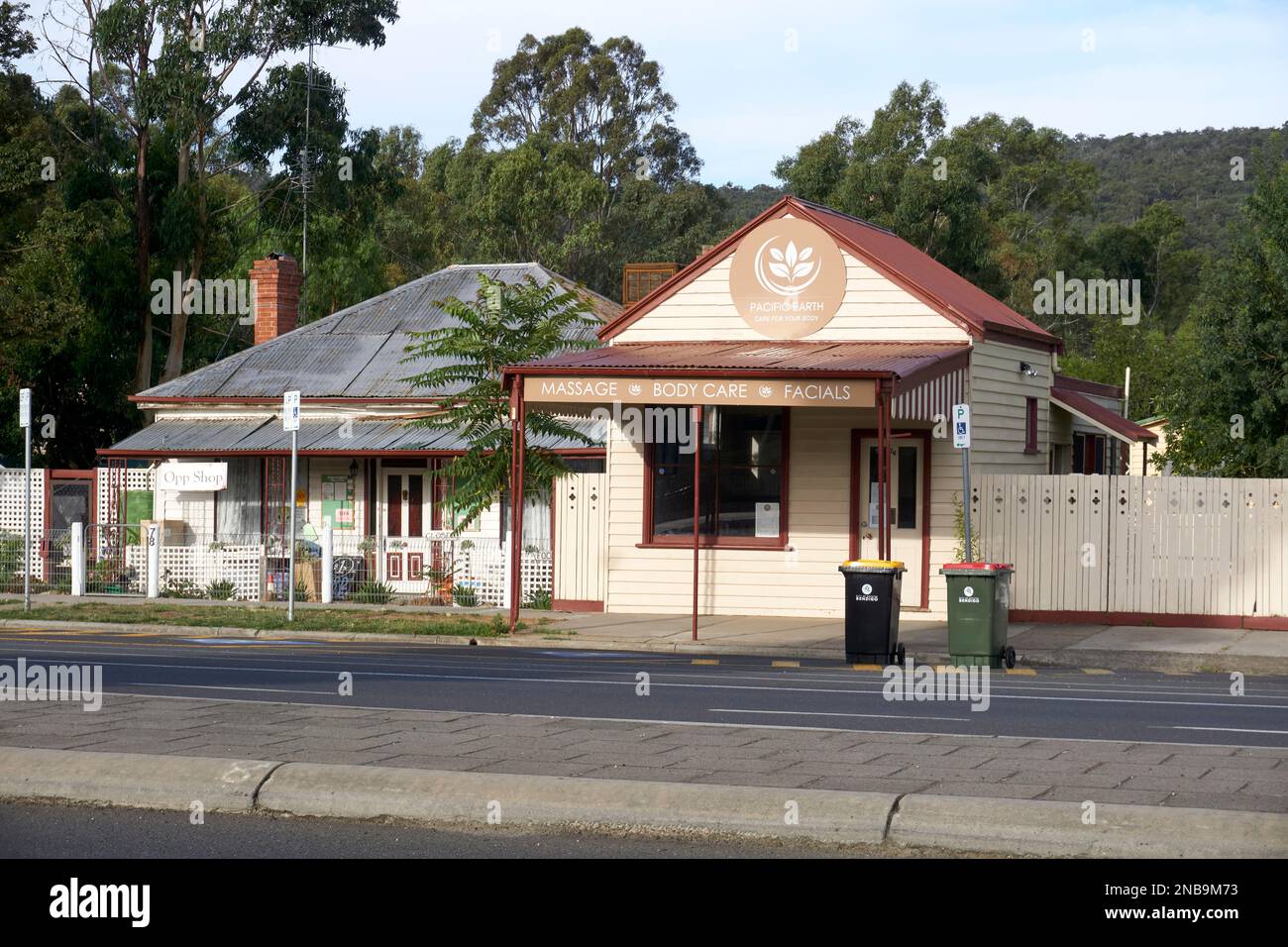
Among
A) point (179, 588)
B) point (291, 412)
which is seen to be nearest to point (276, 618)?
point (291, 412)

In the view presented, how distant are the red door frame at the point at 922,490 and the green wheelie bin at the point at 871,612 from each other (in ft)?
14.3

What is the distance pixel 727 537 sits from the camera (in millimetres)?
23219

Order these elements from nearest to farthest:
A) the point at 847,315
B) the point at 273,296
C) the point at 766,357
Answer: the point at 766,357, the point at 847,315, the point at 273,296

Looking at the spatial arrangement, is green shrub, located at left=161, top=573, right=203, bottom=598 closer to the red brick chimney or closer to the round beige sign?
the red brick chimney

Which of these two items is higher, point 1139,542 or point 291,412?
point 291,412

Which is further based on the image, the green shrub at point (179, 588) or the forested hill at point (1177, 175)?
the forested hill at point (1177, 175)

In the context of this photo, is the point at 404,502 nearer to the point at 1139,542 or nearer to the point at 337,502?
the point at 337,502

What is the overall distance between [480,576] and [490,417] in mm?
2552

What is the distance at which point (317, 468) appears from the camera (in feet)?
102

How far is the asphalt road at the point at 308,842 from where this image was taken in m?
7.62

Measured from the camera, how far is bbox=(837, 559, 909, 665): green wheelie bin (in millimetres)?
18094

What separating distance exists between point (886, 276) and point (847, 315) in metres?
0.76

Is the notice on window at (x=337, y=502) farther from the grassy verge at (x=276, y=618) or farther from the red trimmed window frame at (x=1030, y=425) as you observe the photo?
the red trimmed window frame at (x=1030, y=425)

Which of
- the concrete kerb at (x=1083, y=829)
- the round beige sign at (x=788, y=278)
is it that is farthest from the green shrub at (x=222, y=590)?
the concrete kerb at (x=1083, y=829)
